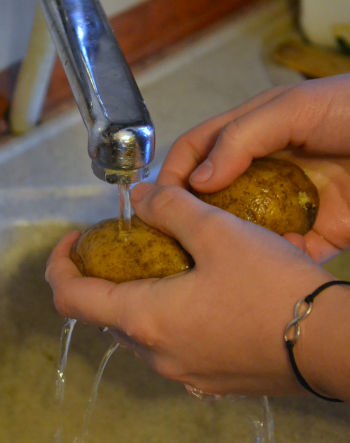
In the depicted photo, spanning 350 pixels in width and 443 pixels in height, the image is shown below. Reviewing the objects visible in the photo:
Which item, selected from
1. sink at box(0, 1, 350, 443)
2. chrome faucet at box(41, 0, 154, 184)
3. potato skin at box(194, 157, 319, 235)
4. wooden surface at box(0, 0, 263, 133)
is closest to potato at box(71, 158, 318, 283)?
potato skin at box(194, 157, 319, 235)

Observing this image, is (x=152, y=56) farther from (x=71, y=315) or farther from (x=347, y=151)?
(x=71, y=315)

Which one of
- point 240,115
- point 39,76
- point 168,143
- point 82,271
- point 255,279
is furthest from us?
point 168,143

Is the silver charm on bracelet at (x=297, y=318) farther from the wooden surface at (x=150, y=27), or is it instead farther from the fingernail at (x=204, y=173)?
the wooden surface at (x=150, y=27)

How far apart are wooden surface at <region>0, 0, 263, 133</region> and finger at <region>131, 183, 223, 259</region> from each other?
396 mm

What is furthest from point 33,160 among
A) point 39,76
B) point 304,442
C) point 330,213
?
point 304,442

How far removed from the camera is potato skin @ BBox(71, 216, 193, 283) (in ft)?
2.06

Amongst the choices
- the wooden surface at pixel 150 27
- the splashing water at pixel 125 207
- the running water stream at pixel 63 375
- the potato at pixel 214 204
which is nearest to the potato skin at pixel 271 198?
the potato at pixel 214 204

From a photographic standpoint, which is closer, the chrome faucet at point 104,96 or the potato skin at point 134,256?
the chrome faucet at point 104,96

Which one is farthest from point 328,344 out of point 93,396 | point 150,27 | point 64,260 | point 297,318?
point 150,27

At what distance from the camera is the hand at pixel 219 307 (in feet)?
1.74

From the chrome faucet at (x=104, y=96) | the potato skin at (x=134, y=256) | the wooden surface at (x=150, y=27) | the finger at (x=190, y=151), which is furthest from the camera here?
the wooden surface at (x=150, y=27)

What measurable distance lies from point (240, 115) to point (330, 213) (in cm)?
18

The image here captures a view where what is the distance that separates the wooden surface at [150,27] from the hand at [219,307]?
461 millimetres

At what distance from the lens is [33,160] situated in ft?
3.08
